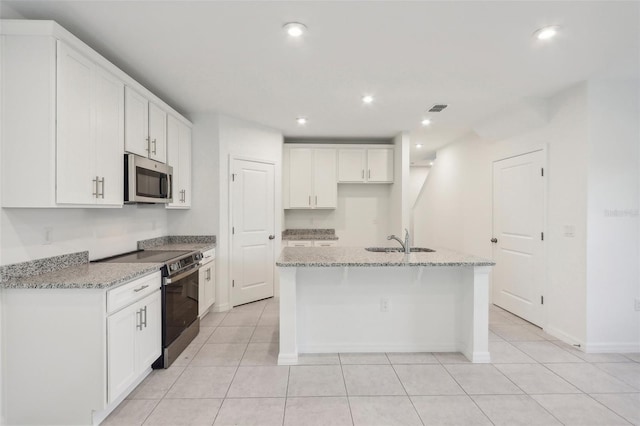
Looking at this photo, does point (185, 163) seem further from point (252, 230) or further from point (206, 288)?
point (206, 288)

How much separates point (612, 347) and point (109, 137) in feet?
15.4

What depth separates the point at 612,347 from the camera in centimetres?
300

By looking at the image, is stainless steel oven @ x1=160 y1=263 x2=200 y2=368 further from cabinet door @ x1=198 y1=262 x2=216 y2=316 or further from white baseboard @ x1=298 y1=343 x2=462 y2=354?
white baseboard @ x1=298 y1=343 x2=462 y2=354

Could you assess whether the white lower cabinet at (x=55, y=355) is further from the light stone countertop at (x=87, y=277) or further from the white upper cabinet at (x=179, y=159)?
the white upper cabinet at (x=179, y=159)

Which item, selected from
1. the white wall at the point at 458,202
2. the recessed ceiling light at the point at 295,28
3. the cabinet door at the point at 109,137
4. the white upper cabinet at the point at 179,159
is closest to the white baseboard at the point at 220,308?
the white upper cabinet at the point at 179,159

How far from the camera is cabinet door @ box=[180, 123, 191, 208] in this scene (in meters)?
3.80

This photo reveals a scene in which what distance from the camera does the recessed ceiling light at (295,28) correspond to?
212 centimetres

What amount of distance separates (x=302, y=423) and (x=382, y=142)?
462 cm

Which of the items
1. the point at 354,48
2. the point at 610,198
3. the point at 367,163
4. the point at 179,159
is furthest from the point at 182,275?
the point at 610,198

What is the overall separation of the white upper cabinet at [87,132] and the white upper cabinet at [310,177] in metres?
2.97

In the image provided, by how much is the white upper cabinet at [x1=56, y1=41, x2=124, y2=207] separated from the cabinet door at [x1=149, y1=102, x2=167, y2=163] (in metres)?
0.48

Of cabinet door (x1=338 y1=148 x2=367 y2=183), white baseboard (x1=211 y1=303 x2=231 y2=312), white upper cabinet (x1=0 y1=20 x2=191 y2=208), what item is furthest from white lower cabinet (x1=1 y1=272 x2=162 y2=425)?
cabinet door (x1=338 y1=148 x2=367 y2=183)

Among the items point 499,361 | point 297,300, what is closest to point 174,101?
point 297,300

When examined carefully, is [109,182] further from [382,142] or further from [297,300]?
[382,142]
